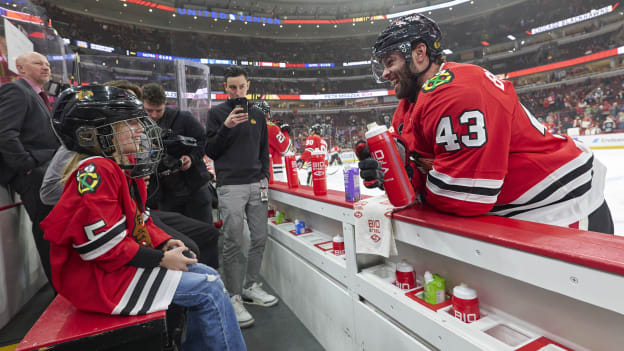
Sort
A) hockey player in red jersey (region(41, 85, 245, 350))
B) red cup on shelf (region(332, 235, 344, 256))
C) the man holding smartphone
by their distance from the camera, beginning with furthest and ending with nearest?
the man holding smartphone, red cup on shelf (region(332, 235, 344, 256)), hockey player in red jersey (region(41, 85, 245, 350))

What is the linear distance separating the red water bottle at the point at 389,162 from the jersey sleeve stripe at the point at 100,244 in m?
0.83

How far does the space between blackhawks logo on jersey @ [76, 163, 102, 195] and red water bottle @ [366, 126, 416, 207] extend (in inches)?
33.4

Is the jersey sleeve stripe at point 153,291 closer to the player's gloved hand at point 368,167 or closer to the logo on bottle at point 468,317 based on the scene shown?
the player's gloved hand at point 368,167

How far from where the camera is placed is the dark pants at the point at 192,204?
2.29m

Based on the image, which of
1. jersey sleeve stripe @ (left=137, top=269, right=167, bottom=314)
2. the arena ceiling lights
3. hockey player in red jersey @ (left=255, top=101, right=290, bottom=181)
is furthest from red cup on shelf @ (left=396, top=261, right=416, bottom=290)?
the arena ceiling lights

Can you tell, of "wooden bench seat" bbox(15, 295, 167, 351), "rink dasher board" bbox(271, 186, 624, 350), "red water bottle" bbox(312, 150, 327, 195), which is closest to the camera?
"rink dasher board" bbox(271, 186, 624, 350)

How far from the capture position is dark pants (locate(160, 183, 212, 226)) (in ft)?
7.50

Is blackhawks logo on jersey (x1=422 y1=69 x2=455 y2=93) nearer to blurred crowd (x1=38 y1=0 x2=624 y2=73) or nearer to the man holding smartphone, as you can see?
the man holding smartphone

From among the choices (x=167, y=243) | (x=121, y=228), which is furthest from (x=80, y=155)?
(x=167, y=243)

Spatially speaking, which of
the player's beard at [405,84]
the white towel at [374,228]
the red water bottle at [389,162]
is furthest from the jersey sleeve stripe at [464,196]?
the player's beard at [405,84]

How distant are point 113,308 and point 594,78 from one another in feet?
73.7

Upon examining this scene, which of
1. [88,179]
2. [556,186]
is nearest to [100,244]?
[88,179]

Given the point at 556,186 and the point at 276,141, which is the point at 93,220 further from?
the point at 276,141

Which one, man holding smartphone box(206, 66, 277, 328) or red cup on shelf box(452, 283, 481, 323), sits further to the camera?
man holding smartphone box(206, 66, 277, 328)
